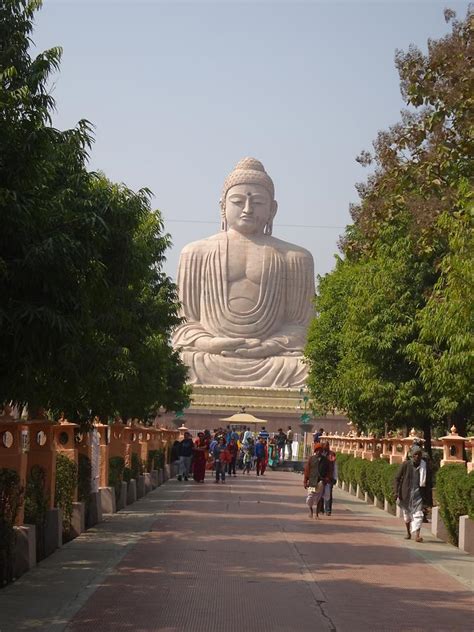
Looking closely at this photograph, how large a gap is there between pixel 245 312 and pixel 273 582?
52650 millimetres

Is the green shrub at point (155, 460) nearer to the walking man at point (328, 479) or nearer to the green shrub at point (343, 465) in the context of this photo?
the green shrub at point (343, 465)

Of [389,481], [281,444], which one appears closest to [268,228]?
[281,444]

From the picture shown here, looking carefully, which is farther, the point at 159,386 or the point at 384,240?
the point at 159,386

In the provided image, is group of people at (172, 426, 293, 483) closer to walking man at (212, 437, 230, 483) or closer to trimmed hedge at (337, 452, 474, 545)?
walking man at (212, 437, 230, 483)

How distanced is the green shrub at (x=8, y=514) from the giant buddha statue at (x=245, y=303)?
168 feet

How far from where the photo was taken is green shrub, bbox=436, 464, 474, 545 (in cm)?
1628

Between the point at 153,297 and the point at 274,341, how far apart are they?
1532 inches

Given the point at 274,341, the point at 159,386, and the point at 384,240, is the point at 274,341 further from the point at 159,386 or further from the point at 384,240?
the point at 384,240

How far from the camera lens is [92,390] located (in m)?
16.3

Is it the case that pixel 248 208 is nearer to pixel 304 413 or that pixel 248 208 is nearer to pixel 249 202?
pixel 249 202

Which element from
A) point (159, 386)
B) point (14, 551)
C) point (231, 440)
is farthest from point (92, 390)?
point (231, 440)

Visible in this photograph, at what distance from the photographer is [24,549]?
13.3 meters

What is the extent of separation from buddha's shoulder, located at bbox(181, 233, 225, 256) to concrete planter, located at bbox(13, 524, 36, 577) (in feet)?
170

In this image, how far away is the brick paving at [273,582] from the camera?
33.5 feet
